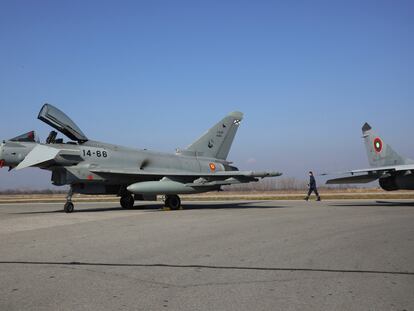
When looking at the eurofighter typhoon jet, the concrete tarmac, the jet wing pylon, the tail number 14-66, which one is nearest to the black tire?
the eurofighter typhoon jet

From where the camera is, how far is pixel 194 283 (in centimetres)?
477

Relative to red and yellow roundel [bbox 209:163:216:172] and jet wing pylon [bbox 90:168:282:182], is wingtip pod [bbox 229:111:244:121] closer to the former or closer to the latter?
red and yellow roundel [bbox 209:163:216:172]

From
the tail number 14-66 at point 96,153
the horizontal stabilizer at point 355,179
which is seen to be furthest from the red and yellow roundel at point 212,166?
the tail number 14-66 at point 96,153

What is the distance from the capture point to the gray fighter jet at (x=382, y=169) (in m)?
19.7

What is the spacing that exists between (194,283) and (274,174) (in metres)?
13.3

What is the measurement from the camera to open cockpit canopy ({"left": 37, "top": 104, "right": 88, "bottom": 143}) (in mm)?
16531

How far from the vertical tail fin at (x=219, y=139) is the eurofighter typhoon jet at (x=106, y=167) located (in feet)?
3.90

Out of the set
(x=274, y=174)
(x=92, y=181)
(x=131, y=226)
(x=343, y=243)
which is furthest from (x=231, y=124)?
(x=343, y=243)

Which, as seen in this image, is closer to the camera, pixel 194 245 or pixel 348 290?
pixel 348 290

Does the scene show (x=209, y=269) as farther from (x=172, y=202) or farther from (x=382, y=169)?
(x=382, y=169)

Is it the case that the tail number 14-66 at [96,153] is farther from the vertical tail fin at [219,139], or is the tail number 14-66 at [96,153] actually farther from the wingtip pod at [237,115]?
the wingtip pod at [237,115]

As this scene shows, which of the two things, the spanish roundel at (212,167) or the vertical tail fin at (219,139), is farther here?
the vertical tail fin at (219,139)

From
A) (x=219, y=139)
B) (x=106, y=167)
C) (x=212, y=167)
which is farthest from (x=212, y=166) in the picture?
(x=106, y=167)

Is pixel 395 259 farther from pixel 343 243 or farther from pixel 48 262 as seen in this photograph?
pixel 48 262
